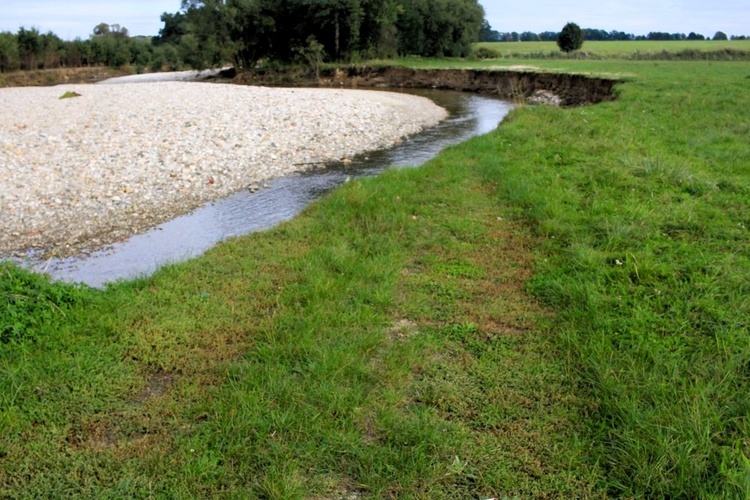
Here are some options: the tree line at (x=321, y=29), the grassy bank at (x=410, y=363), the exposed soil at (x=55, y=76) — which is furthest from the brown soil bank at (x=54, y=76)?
the grassy bank at (x=410, y=363)

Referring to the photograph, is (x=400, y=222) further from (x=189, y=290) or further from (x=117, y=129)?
(x=117, y=129)

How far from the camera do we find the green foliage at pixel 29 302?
4621mm

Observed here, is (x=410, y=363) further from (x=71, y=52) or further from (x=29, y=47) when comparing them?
(x=71, y=52)

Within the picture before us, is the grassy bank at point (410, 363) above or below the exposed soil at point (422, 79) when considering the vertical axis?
below

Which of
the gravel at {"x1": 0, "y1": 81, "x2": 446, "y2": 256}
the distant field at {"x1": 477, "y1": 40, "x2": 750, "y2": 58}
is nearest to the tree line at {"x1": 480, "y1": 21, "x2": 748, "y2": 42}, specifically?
the distant field at {"x1": 477, "y1": 40, "x2": 750, "y2": 58}

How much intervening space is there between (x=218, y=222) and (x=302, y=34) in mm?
45767

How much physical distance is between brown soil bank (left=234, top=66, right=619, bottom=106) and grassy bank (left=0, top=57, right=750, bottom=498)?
1824cm

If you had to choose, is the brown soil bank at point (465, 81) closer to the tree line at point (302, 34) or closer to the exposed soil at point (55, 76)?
the tree line at point (302, 34)

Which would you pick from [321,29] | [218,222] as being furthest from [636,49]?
[218,222]

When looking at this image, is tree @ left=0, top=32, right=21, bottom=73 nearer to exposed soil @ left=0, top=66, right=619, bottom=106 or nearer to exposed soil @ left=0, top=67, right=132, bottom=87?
exposed soil @ left=0, top=67, right=132, bottom=87

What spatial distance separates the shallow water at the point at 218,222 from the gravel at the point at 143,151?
40 centimetres

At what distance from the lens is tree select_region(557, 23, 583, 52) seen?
5845 cm

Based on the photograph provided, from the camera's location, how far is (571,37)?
2306 inches

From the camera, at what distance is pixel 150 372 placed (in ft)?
14.4
